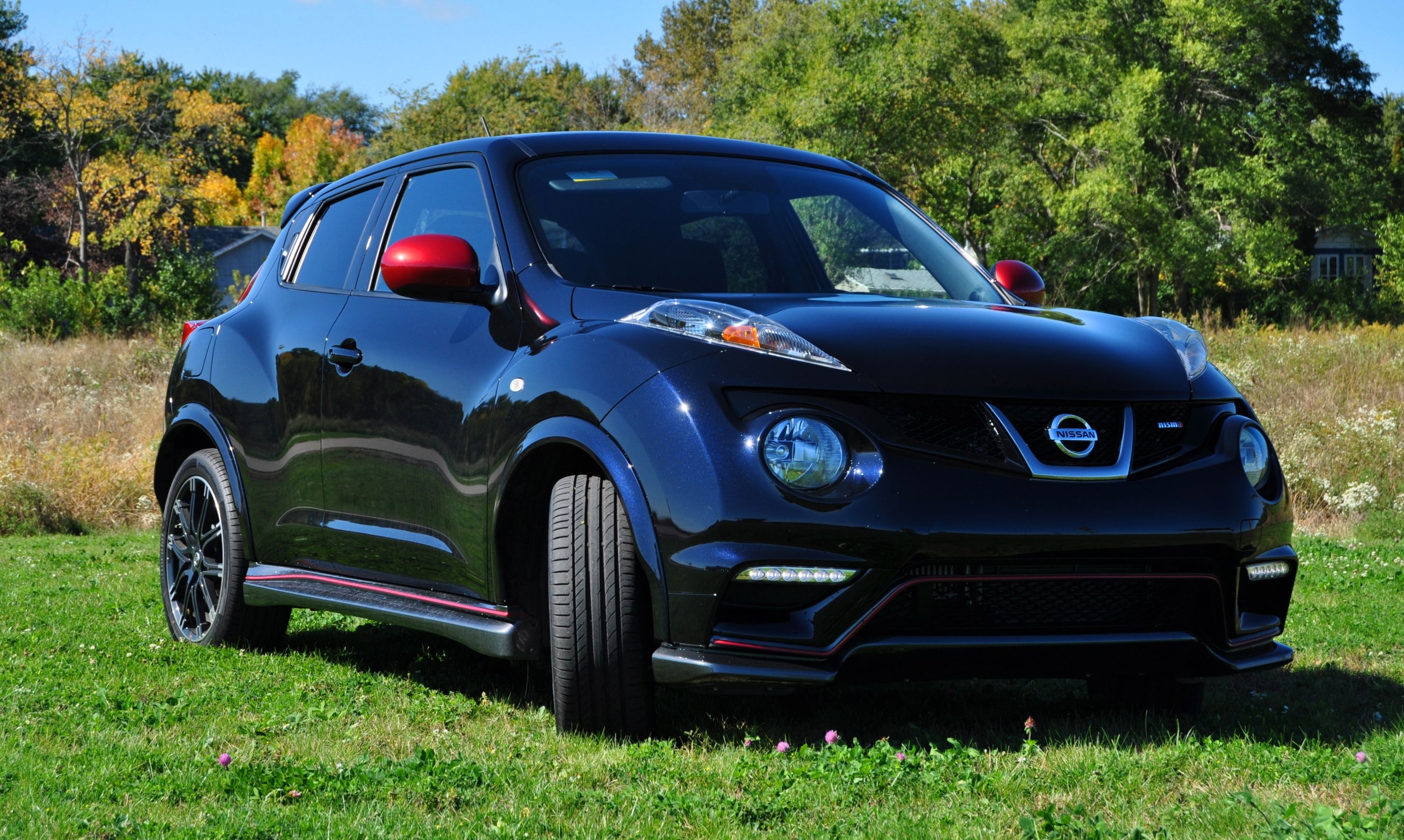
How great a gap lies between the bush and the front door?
87.1ft

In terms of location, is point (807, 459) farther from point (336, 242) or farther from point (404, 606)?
point (336, 242)

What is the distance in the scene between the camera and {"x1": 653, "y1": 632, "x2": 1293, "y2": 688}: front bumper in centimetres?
344

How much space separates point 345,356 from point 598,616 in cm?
170

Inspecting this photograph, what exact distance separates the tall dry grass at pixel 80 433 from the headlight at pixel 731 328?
1151 cm

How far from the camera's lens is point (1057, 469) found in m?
3.47

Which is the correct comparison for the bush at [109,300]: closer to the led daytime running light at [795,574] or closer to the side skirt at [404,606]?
the side skirt at [404,606]

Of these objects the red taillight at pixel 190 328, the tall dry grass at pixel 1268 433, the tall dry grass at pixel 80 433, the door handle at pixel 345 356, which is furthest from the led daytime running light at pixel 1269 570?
the tall dry grass at pixel 80 433

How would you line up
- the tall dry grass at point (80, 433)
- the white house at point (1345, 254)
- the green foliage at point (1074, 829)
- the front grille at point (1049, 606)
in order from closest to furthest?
the green foliage at point (1074, 829) → the front grille at point (1049, 606) → the tall dry grass at point (80, 433) → the white house at point (1345, 254)

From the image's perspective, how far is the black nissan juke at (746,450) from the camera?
3408mm

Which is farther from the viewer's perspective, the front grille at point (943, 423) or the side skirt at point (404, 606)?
the side skirt at point (404, 606)

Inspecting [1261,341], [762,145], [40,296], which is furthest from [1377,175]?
[762,145]

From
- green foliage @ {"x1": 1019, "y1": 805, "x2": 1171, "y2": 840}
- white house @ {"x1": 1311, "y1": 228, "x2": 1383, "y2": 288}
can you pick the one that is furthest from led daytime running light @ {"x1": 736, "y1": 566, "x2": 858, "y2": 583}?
white house @ {"x1": 1311, "y1": 228, "x2": 1383, "y2": 288}

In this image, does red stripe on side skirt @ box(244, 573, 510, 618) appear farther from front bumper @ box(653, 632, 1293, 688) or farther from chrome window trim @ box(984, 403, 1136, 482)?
chrome window trim @ box(984, 403, 1136, 482)

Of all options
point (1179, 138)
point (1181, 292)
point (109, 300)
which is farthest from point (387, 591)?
point (1181, 292)
